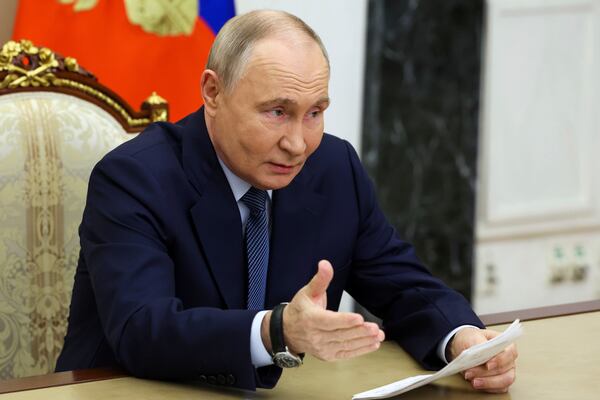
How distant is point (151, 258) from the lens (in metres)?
2.11

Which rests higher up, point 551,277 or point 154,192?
point 154,192

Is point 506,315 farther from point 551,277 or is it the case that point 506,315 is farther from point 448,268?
point 551,277

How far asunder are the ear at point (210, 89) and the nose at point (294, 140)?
0.56ft

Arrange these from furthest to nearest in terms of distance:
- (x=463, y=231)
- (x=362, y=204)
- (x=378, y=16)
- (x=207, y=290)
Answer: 1. (x=463, y=231)
2. (x=378, y=16)
3. (x=362, y=204)
4. (x=207, y=290)

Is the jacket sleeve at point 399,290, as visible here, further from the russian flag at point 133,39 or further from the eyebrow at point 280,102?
the russian flag at point 133,39

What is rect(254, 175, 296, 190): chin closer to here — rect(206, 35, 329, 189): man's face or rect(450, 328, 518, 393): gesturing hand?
rect(206, 35, 329, 189): man's face

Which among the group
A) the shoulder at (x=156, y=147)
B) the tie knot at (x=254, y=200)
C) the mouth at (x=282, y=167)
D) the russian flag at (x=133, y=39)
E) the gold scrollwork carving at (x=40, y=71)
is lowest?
the tie knot at (x=254, y=200)

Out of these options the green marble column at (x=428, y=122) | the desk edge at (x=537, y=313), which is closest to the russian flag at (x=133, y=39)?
the green marble column at (x=428, y=122)

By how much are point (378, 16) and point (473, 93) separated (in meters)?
0.57

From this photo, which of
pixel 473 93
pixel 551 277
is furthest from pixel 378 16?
pixel 551 277

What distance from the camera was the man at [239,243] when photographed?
1970 millimetres

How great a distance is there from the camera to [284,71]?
215 cm

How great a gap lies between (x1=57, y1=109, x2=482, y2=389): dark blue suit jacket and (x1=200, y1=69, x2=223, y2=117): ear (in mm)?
68

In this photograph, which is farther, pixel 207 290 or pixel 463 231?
pixel 463 231
